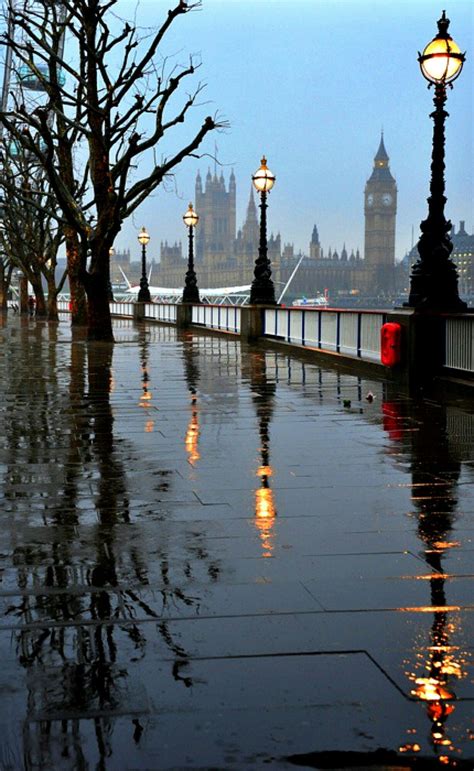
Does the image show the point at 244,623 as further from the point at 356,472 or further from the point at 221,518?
the point at 356,472

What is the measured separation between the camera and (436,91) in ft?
49.7

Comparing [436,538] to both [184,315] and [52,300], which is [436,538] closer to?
[184,315]

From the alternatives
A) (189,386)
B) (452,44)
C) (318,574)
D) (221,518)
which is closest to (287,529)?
(221,518)

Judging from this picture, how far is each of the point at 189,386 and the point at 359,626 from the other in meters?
11.7

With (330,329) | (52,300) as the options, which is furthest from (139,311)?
(330,329)

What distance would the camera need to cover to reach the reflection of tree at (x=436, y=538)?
3.67m

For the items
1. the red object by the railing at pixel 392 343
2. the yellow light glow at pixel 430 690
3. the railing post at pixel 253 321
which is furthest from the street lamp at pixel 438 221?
the railing post at pixel 253 321

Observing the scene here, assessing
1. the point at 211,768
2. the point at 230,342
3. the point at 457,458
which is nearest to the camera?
the point at 211,768

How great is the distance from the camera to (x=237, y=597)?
491cm

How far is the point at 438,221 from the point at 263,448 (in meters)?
→ 6.92

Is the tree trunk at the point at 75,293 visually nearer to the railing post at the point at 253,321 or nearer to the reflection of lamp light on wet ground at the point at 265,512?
the railing post at the point at 253,321

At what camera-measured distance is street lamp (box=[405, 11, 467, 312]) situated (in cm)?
1497

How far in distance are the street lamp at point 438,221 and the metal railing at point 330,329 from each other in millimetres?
2963

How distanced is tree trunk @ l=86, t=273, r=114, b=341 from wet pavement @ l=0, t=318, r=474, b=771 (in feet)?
59.3
